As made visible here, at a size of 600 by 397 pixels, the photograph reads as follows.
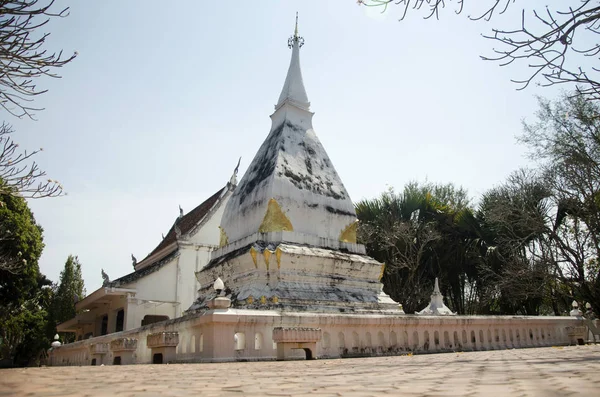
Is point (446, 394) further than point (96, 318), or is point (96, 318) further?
point (96, 318)

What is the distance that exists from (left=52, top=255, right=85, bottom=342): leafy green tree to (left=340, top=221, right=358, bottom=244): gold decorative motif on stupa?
23569mm

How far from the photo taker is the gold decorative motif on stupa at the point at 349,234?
1587 cm

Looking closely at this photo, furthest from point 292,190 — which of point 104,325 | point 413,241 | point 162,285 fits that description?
point 104,325

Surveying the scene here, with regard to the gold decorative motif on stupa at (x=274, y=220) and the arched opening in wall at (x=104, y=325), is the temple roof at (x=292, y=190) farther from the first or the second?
the arched opening in wall at (x=104, y=325)

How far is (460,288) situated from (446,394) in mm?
25053

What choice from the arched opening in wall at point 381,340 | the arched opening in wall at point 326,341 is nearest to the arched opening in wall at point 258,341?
the arched opening in wall at point 326,341

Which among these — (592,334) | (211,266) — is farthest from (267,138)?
(592,334)

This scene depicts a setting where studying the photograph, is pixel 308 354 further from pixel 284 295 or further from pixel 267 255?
pixel 267 255

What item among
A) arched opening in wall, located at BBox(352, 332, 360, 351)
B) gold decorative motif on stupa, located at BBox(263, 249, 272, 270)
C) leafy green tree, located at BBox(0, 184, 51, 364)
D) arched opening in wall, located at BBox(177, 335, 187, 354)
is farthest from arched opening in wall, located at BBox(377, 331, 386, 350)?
leafy green tree, located at BBox(0, 184, 51, 364)

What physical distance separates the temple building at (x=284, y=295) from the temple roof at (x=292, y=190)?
0.04 meters

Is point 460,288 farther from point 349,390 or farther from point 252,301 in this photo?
point 349,390

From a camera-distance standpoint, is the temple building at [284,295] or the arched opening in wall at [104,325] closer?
the temple building at [284,295]

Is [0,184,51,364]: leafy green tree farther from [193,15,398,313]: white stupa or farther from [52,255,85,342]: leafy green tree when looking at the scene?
[193,15,398,313]: white stupa

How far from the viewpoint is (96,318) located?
79.7ft
